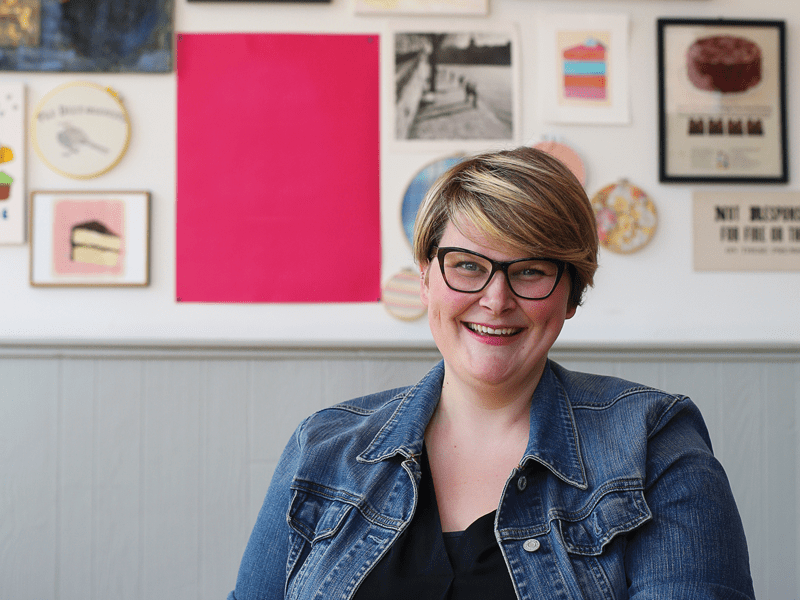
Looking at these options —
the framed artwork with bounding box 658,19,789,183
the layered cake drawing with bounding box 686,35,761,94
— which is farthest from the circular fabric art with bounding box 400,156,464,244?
the layered cake drawing with bounding box 686,35,761,94

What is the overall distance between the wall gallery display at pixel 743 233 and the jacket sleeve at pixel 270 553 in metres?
1.51

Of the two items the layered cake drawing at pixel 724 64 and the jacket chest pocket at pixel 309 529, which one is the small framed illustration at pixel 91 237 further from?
the layered cake drawing at pixel 724 64

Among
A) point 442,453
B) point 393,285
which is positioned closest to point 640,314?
point 393,285

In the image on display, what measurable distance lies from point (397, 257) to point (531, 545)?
119cm

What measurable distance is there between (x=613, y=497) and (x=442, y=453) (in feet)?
0.97

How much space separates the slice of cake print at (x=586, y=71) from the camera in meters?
1.99

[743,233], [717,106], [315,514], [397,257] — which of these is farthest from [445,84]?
[315,514]

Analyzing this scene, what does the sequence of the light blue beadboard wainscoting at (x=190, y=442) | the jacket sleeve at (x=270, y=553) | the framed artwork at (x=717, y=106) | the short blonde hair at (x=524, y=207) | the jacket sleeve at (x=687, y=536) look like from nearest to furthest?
the jacket sleeve at (x=687, y=536) → the short blonde hair at (x=524, y=207) → the jacket sleeve at (x=270, y=553) → the light blue beadboard wainscoting at (x=190, y=442) → the framed artwork at (x=717, y=106)

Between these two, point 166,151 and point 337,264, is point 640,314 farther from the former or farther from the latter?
point 166,151

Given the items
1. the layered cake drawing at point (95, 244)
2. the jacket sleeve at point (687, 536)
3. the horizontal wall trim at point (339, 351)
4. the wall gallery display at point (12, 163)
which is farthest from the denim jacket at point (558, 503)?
the wall gallery display at point (12, 163)

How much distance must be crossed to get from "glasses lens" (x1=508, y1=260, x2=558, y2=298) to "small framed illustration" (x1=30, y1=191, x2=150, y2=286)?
4.38ft

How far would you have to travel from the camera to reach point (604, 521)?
2.92 feet

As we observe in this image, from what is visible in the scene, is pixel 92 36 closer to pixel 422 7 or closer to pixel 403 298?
pixel 422 7

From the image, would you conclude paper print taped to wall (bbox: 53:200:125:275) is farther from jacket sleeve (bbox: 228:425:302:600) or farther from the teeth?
the teeth
